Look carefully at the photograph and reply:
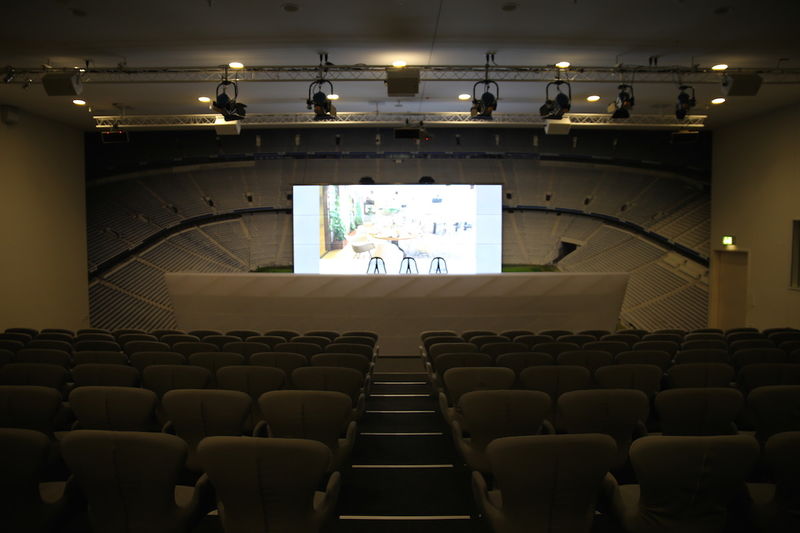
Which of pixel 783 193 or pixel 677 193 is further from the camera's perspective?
pixel 677 193

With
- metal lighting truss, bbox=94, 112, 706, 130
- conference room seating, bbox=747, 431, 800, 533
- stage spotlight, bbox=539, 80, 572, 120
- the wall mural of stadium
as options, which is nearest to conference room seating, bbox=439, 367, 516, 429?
conference room seating, bbox=747, 431, 800, 533

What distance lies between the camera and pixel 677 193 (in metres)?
15.6

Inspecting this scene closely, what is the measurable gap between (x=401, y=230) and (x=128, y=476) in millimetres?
13355

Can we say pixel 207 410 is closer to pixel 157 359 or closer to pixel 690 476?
pixel 157 359

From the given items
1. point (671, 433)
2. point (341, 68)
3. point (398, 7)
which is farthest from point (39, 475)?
point (341, 68)

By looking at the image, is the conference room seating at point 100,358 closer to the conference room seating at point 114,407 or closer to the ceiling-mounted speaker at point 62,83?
the conference room seating at point 114,407

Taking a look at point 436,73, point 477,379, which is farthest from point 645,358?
point 436,73

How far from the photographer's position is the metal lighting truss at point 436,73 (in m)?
8.24

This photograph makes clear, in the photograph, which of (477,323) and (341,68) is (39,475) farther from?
(477,323)

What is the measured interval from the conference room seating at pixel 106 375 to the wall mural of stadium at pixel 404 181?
34.5 feet

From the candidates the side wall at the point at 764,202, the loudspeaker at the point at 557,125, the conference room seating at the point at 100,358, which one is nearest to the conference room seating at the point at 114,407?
the conference room seating at the point at 100,358

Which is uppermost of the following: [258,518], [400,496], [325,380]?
[325,380]

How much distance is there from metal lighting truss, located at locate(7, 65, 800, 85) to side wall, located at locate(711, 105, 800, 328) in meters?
2.25

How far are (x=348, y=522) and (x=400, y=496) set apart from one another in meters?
0.47
